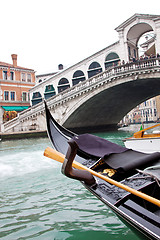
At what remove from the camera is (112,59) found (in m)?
12.5

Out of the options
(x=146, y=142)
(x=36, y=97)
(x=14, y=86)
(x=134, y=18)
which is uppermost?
(x=134, y=18)

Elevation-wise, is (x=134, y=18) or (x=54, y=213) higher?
(x=134, y=18)

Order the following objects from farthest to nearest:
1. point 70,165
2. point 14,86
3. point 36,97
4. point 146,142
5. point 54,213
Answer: point 14,86, point 36,97, point 146,142, point 54,213, point 70,165

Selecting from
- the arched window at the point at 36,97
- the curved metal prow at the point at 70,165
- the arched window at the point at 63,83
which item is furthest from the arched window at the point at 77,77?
the curved metal prow at the point at 70,165

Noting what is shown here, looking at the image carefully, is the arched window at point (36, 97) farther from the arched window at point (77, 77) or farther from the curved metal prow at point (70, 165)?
the curved metal prow at point (70, 165)

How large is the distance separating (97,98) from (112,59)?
2918 millimetres

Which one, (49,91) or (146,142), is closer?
(146,142)

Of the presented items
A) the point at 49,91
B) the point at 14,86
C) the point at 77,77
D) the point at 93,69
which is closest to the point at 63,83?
the point at 49,91

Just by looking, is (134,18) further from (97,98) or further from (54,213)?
(54,213)

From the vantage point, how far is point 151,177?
1345 mm

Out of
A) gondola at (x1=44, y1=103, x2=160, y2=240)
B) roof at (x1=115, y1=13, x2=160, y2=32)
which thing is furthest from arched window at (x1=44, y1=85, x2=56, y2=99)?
gondola at (x1=44, y1=103, x2=160, y2=240)

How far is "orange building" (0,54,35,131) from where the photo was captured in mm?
14766

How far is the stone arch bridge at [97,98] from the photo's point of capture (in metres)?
9.77

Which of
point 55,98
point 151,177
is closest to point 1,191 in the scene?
point 151,177
